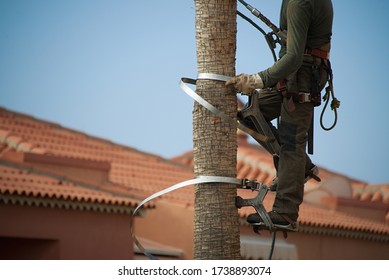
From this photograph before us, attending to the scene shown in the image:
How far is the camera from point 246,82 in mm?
7207

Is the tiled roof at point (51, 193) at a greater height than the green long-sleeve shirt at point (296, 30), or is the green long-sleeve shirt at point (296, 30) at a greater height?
the green long-sleeve shirt at point (296, 30)

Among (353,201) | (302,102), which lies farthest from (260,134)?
(353,201)

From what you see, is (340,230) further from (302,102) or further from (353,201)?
(302,102)

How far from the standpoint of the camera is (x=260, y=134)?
747cm

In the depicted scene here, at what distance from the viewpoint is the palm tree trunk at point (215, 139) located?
7.25 meters

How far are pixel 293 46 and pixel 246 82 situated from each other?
1.31 ft

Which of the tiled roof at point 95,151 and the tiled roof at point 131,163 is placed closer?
the tiled roof at point 131,163

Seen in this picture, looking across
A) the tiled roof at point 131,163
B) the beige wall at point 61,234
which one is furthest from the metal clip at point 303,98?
the tiled roof at point 131,163

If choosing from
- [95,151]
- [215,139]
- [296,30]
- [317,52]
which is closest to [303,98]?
[317,52]

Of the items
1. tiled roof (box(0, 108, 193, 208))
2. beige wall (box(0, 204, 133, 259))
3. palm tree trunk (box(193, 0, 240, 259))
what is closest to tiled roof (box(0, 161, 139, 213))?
beige wall (box(0, 204, 133, 259))

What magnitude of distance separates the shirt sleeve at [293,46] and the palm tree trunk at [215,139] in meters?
0.33

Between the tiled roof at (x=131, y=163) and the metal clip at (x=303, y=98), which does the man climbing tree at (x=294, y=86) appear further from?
the tiled roof at (x=131, y=163)
